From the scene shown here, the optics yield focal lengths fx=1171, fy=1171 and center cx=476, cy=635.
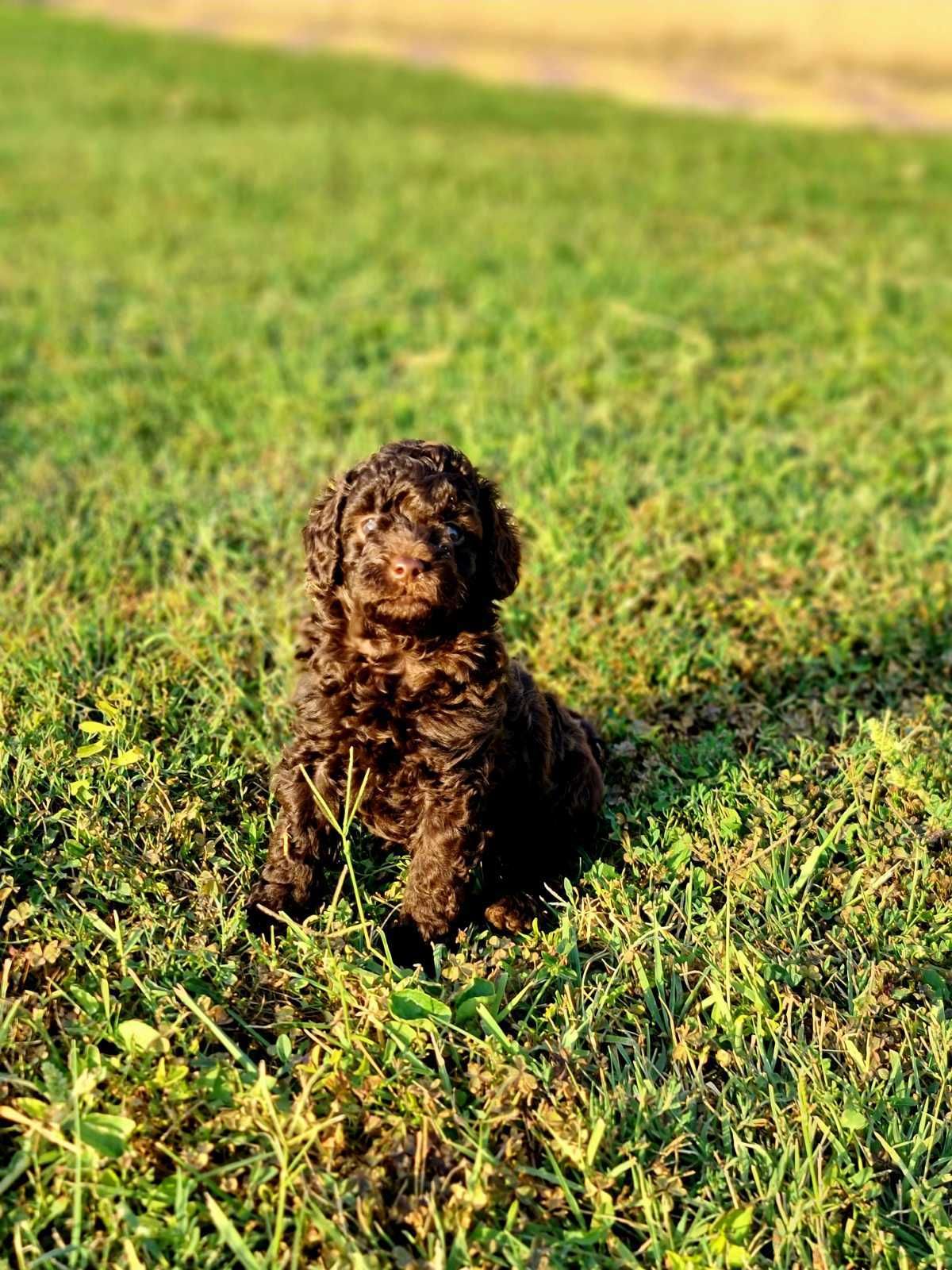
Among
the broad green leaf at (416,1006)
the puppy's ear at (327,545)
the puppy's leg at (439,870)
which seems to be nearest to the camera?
the broad green leaf at (416,1006)

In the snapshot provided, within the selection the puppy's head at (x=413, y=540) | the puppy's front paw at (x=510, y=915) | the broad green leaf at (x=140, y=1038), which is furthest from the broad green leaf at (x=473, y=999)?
the puppy's head at (x=413, y=540)

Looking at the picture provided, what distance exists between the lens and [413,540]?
130 inches

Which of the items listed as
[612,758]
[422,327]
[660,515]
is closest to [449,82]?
[422,327]

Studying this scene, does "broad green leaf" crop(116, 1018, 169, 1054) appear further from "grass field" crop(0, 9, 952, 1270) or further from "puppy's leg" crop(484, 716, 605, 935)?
"puppy's leg" crop(484, 716, 605, 935)

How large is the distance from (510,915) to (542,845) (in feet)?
1.15

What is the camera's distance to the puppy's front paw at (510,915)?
3613mm

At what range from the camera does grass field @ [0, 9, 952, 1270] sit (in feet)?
8.71

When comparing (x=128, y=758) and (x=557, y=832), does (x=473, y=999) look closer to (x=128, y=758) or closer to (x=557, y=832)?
(x=557, y=832)

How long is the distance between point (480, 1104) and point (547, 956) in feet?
1.77

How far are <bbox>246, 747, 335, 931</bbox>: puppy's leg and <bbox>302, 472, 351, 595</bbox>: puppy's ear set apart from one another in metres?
0.52

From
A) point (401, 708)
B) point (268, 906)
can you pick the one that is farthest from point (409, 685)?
point (268, 906)

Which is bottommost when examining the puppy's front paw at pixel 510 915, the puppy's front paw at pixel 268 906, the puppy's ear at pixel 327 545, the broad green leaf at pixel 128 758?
Result: the puppy's front paw at pixel 510 915

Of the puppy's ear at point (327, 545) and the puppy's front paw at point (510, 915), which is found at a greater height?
the puppy's ear at point (327, 545)

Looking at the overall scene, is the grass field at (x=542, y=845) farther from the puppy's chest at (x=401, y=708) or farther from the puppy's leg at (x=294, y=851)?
the puppy's chest at (x=401, y=708)
